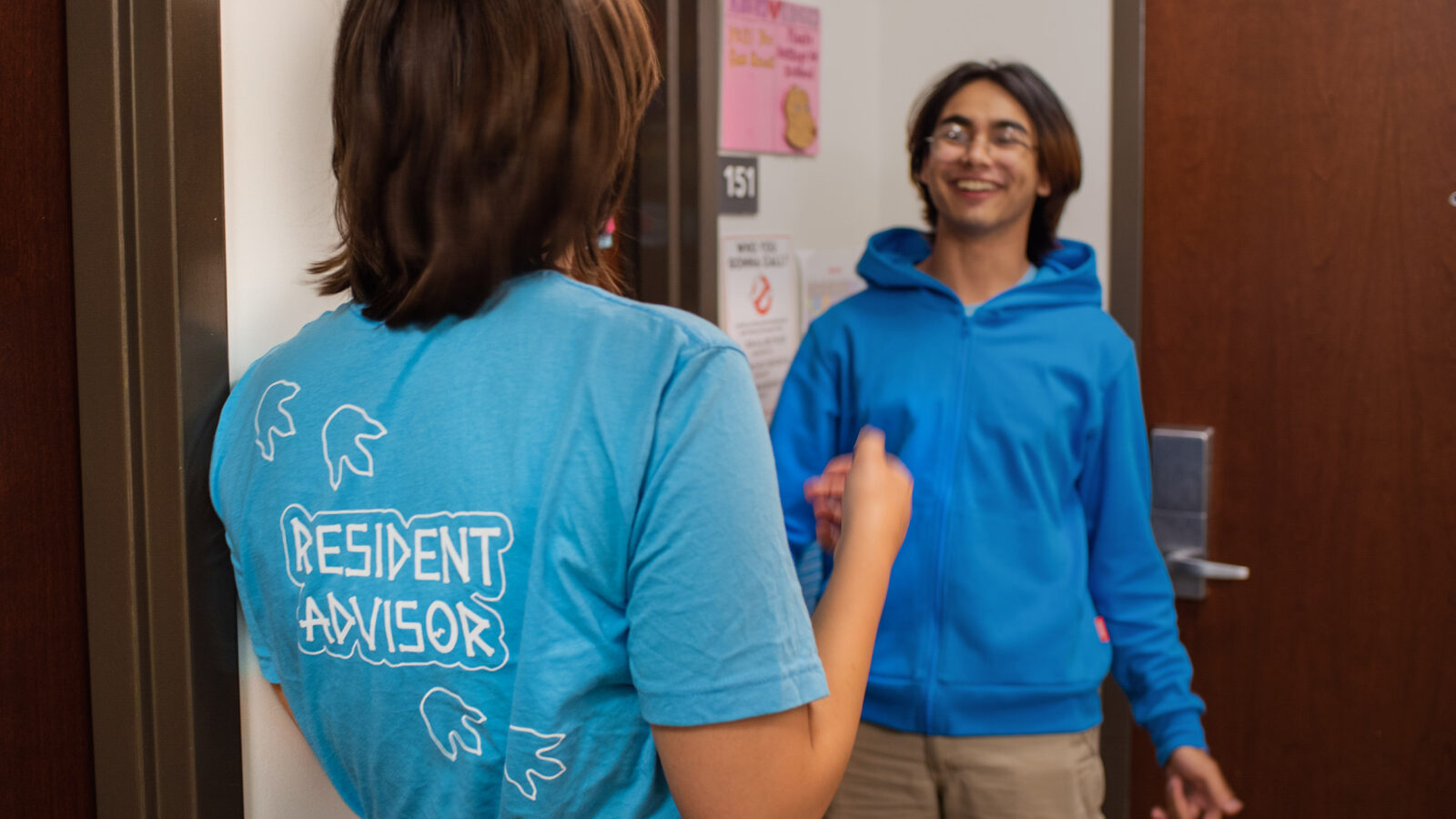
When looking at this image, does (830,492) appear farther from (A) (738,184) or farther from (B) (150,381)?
(A) (738,184)

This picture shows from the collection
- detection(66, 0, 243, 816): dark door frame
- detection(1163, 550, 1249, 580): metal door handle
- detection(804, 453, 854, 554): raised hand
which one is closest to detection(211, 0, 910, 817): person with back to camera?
detection(66, 0, 243, 816): dark door frame

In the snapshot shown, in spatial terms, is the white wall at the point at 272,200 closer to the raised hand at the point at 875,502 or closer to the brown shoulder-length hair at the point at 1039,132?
the raised hand at the point at 875,502

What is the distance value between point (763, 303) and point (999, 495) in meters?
0.63

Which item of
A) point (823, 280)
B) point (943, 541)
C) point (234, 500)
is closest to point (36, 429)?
point (234, 500)

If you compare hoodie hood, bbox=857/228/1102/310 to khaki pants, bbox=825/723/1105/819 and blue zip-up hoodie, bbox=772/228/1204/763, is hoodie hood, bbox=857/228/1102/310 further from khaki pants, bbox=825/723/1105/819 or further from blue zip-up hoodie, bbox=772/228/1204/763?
khaki pants, bbox=825/723/1105/819

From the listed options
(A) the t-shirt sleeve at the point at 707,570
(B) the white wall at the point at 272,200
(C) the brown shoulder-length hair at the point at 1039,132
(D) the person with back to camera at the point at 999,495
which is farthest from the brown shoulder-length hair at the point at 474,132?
(C) the brown shoulder-length hair at the point at 1039,132

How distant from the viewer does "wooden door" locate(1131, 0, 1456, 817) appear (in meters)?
1.85

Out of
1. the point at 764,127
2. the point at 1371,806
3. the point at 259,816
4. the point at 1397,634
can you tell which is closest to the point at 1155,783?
the point at 1371,806

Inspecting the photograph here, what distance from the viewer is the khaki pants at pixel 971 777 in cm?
156

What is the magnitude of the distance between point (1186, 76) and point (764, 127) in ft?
2.36

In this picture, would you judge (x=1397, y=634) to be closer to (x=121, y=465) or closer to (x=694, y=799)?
(x=694, y=799)

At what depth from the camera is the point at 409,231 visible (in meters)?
0.75

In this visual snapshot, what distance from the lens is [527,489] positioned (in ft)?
2.37

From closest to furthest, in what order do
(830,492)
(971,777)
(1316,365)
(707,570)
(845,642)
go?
(707,570)
(845,642)
(830,492)
(971,777)
(1316,365)
